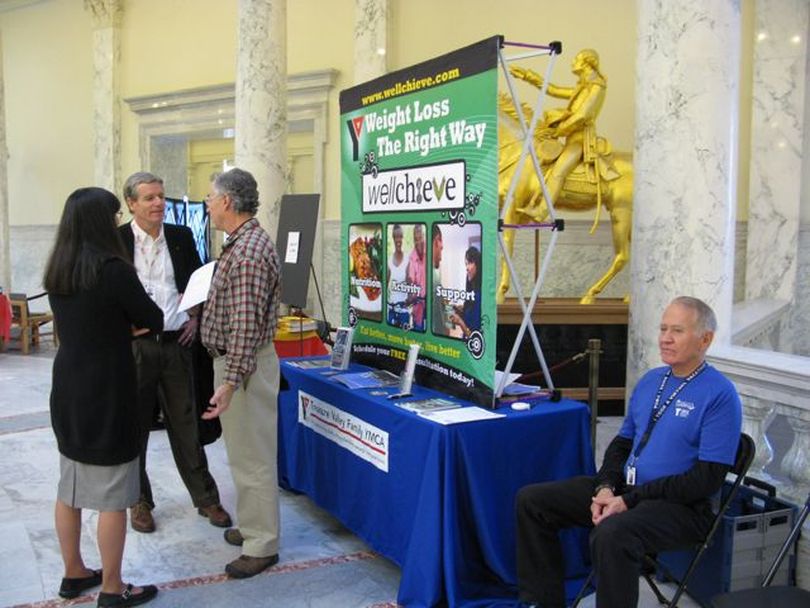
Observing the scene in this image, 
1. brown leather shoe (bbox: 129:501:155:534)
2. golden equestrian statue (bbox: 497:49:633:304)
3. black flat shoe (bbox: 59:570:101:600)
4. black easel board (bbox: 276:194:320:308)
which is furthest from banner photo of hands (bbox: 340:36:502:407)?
golden equestrian statue (bbox: 497:49:633:304)

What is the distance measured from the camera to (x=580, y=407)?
3.22 m

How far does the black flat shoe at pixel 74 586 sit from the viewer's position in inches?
127

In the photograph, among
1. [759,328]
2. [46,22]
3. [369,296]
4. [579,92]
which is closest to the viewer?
[369,296]

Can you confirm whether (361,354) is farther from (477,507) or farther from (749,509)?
(749,509)

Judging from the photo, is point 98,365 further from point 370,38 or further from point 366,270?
point 370,38

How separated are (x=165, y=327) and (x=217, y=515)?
3.36 ft

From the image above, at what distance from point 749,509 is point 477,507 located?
1.10 metres

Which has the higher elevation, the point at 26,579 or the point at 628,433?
the point at 628,433

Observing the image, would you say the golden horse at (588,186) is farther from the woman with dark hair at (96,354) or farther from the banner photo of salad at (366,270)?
the woman with dark hair at (96,354)

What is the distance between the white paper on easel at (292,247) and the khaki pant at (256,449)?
205cm

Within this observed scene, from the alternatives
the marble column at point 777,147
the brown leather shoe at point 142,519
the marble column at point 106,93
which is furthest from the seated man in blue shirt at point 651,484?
the marble column at point 106,93

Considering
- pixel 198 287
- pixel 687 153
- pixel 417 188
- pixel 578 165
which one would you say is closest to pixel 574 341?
pixel 578 165

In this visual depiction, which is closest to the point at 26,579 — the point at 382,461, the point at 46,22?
the point at 382,461

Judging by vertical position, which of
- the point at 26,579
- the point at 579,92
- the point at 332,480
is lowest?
the point at 26,579
